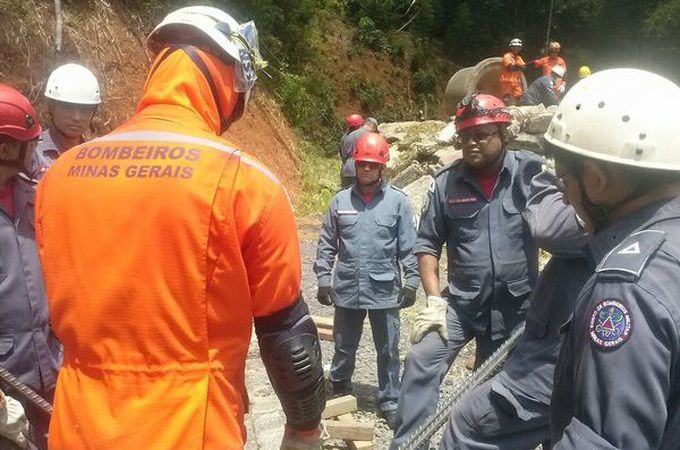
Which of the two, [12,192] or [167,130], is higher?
[167,130]

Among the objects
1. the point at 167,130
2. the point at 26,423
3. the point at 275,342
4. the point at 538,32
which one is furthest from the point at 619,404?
the point at 538,32

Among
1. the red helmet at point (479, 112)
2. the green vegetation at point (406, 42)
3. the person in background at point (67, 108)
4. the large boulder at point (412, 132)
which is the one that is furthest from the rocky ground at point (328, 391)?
the green vegetation at point (406, 42)

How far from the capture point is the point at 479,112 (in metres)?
3.96

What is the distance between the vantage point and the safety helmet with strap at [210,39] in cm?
213

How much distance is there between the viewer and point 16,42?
10516mm

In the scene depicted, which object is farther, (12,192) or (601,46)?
(601,46)

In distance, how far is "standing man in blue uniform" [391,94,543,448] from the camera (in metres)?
3.86

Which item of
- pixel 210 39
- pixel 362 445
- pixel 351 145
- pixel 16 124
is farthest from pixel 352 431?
pixel 351 145

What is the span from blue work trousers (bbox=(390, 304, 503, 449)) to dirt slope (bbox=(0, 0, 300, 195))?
8171 millimetres

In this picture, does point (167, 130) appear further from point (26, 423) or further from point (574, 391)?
point (26, 423)

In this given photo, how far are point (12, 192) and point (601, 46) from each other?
28277 mm

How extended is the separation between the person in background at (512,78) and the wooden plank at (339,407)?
11.7 m

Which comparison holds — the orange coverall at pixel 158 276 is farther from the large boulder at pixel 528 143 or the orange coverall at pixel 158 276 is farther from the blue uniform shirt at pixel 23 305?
the large boulder at pixel 528 143

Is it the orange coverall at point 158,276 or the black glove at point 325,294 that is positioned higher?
the orange coverall at point 158,276
